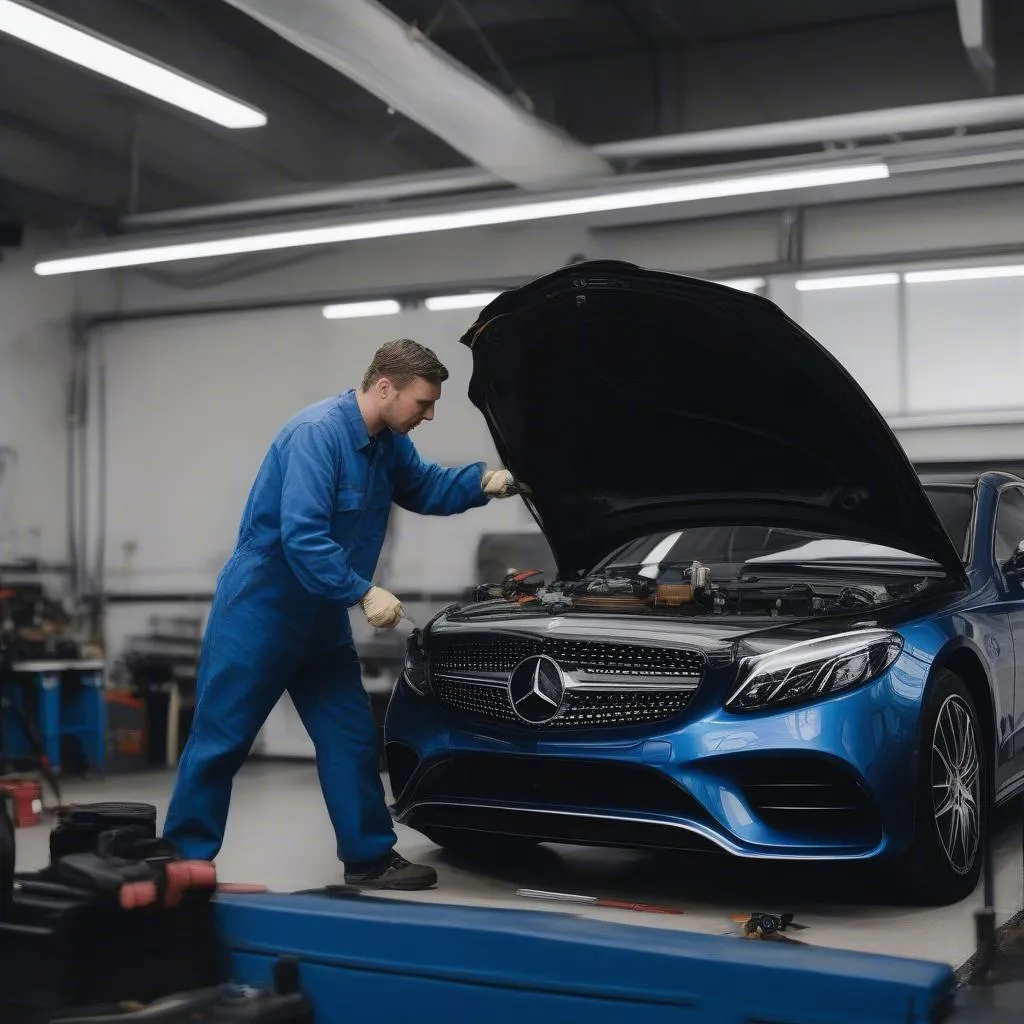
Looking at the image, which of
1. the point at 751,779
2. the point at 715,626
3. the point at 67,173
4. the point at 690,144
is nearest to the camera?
the point at 751,779

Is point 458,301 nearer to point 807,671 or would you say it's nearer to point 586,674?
point 586,674

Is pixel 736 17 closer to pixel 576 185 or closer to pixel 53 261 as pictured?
pixel 576 185

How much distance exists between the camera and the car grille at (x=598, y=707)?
359cm

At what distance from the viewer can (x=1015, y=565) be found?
4.53 meters

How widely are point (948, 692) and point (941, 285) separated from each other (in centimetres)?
474

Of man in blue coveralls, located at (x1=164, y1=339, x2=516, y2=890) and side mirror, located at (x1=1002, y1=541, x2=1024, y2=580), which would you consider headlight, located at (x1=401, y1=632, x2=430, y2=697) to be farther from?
side mirror, located at (x1=1002, y1=541, x2=1024, y2=580)

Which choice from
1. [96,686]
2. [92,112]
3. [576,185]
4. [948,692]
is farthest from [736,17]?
[948,692]

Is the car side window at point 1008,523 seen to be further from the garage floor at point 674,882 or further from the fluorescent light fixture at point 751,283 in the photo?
the fluorescent light fixture at point 751,283

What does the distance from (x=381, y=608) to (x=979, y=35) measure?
510 cm

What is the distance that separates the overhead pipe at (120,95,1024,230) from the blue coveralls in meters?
4.42

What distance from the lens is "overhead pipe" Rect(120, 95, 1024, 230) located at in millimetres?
7336

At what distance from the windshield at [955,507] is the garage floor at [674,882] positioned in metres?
1.02

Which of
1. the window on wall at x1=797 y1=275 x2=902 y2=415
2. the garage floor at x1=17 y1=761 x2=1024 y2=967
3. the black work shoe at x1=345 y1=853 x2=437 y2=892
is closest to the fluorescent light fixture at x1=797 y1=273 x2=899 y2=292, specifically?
the window on wall at x1=797 y1=275 x2=902 y2=415

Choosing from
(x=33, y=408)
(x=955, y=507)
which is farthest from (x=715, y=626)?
(x=33, y=408)
